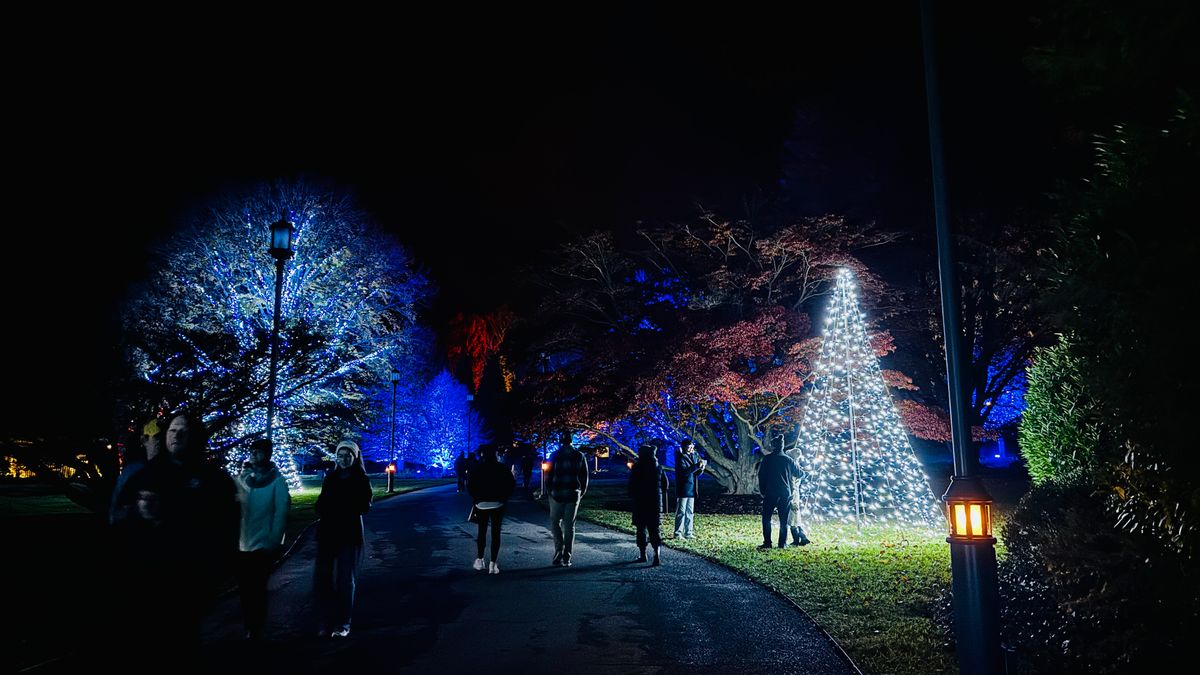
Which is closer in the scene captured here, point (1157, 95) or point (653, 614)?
point (1157, 95)

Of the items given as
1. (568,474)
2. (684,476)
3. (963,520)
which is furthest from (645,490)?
(963,520)

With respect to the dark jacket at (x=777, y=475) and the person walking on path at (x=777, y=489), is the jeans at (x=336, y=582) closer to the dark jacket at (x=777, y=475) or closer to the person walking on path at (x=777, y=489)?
the person walking on path at (x=777, y=489)

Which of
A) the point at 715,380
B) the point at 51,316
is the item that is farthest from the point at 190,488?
the point at 715,380

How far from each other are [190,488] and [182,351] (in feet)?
22.9

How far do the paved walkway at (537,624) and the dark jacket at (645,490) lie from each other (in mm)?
750

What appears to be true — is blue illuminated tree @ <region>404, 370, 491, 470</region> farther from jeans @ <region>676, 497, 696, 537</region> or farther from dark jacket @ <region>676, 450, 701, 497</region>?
dark jacket @ <region>676, 450, 701, 497</region>

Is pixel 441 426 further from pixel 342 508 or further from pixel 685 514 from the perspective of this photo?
pixel 342 508

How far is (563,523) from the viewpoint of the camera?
11.1 meters

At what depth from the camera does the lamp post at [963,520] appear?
213 inches

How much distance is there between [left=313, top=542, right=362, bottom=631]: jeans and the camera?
7.07 m

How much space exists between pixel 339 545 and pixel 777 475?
8130mm

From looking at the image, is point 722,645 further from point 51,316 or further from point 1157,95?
point 51,316

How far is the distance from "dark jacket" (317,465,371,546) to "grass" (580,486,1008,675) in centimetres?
456

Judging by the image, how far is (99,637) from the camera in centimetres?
431
